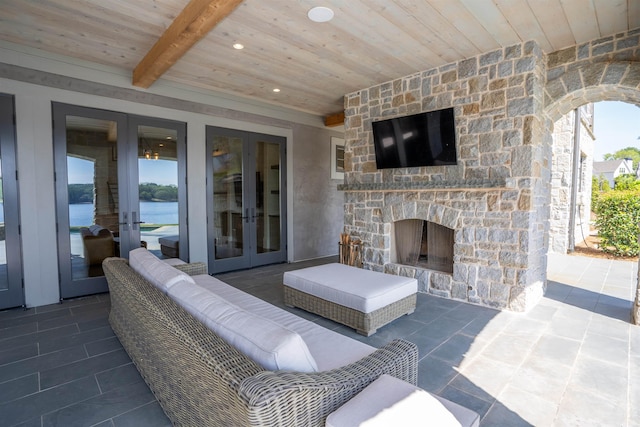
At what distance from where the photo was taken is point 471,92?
392cm

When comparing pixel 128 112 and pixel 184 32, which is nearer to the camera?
pixel 184 32

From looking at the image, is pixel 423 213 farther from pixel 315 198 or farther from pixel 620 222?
pixel 620 222

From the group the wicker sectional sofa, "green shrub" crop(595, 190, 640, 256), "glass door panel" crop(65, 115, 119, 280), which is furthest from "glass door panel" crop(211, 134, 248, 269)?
"green shrub" crop(595, 190, 640, 256)

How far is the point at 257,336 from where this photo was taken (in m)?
1.36

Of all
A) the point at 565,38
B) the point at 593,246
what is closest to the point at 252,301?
the point at 565,38

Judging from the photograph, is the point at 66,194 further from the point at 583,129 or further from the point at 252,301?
the point at 583,129

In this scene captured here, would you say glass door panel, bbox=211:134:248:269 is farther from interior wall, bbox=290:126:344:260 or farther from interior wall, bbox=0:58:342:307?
interior wall, bbox=290:126:344:260

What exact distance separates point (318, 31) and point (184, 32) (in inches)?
50.1

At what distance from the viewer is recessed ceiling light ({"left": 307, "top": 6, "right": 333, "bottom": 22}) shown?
2814 mm

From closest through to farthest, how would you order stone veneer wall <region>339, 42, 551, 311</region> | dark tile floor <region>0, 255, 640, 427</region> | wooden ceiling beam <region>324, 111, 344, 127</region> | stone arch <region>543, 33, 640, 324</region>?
dark tile floor <region>0, 255, 640, 427</region> < stone arch <region>543, 33, 640, 324</region> < stone veneer wall <region>339, 42, 551, 311</region> < wooden ceiling beam <region>324, 111, 344, 127</region>

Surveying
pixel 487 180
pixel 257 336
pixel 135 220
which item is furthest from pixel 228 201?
pixel 257 336

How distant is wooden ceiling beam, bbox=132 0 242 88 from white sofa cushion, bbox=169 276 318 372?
2212 millimetres

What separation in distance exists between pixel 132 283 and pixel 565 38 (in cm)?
474

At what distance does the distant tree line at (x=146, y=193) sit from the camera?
407 cm
